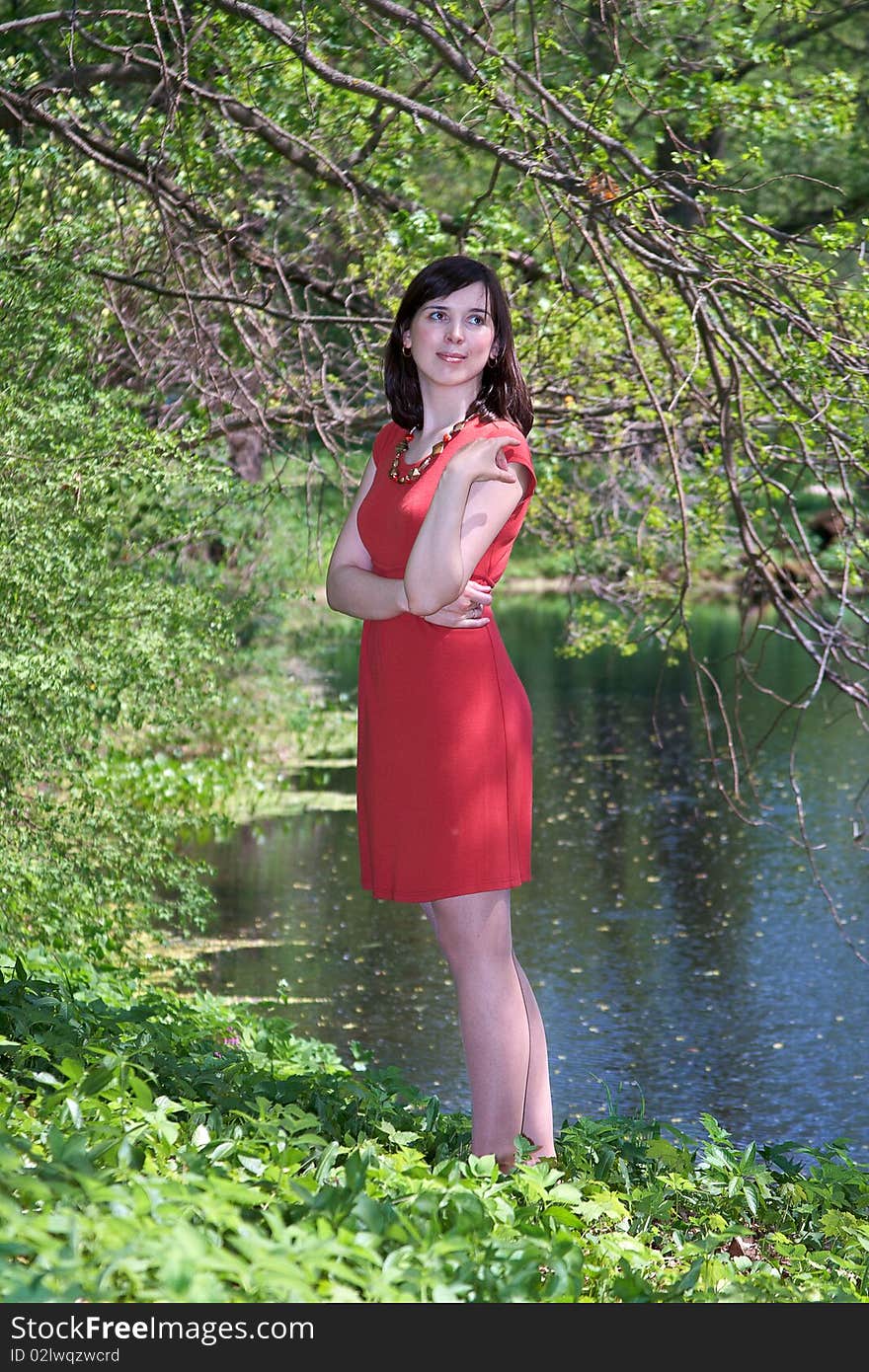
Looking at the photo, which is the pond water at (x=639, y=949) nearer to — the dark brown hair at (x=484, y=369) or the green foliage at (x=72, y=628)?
Result: the green foliage at (x=72, y=628)

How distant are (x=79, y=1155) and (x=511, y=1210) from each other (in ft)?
3.09

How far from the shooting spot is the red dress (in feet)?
12.0

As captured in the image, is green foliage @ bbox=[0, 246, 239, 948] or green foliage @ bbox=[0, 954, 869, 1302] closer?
green foliage @ bbox=[0, 954, 869, 1302]

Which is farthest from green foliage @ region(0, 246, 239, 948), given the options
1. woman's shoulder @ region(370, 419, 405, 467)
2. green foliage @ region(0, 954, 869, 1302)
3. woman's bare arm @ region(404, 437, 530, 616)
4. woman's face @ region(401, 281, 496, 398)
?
woman's bare arm @ region(404, 437, 530, 616)

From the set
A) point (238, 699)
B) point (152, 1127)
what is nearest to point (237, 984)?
point (152, 1127)

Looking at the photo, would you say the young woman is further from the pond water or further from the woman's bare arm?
the pond water

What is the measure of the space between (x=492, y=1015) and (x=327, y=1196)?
75 cm

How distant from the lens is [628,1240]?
3625 millimetres

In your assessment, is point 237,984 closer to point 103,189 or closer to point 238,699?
point 103,189

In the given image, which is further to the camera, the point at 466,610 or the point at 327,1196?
the point at 466,610

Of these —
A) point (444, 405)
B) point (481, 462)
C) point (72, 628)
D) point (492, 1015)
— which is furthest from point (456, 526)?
point (72, 628)

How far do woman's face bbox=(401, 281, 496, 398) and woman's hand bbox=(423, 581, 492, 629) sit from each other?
50 cm

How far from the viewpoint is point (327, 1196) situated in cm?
308

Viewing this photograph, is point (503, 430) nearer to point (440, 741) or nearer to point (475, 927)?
point (440, 741)
